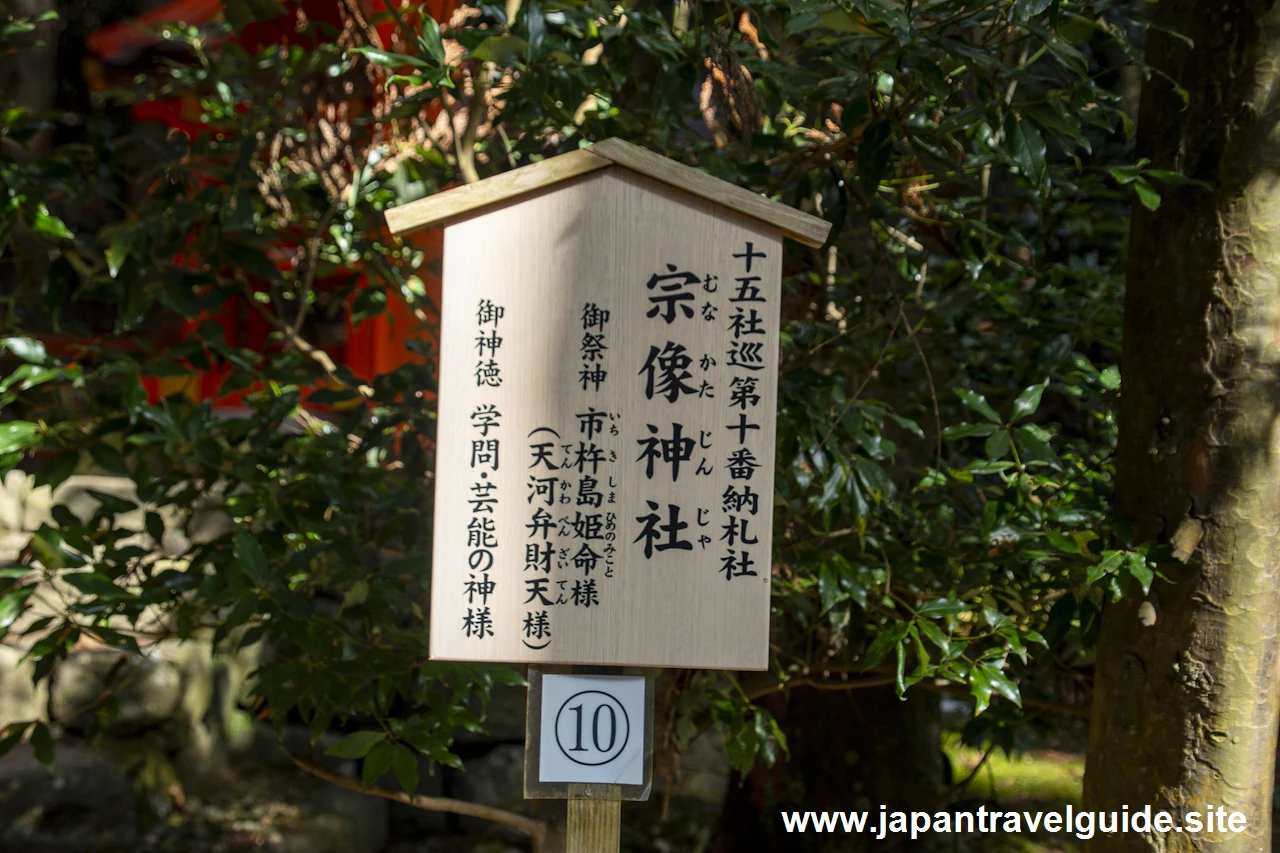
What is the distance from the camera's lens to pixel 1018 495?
6.48 ft

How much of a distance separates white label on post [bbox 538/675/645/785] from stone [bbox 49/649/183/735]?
3121 millimetres

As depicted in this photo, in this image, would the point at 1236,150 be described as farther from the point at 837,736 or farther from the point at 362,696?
the point at 837,736

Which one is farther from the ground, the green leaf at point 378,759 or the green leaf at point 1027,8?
the green leaf at point 1027,8

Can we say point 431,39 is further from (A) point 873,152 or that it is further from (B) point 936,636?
(B) point 936,636

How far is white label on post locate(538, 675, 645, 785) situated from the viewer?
1.68m

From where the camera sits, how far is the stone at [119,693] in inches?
165

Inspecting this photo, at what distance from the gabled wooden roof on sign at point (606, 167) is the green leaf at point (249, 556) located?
71cm

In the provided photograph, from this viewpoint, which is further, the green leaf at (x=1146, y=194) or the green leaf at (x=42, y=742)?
the green leaf at (x=42, y=742)

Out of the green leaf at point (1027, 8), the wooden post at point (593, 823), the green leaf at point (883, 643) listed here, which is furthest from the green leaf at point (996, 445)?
the wooden post at point (593, 823)

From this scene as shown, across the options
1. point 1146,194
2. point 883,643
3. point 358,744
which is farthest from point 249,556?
point 1146,194

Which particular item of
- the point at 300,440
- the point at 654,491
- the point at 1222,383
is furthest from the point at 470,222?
the point at 1222,383

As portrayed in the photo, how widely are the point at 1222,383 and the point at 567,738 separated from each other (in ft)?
4.37

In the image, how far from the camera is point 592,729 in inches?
66.4

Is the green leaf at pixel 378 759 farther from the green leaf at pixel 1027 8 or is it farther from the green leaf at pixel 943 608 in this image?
the green leaf at pixel 1027 8
